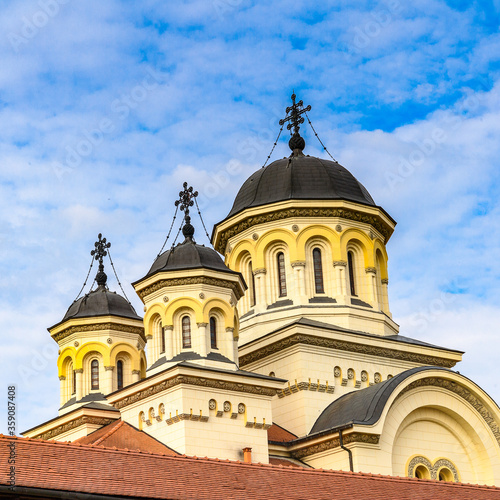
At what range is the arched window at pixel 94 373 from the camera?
3297 centimetres

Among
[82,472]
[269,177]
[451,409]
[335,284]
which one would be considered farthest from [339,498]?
[269,177]

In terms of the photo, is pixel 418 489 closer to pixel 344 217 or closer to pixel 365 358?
pixel 365 358

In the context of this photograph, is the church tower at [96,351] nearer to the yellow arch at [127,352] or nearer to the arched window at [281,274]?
the yellow arch at [127,352]

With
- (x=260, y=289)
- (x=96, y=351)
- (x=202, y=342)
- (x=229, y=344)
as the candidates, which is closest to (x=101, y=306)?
(x=96, y=351)

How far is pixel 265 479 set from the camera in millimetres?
18203

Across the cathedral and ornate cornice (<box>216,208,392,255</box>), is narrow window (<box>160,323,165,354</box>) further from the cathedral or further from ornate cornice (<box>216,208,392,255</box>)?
ornate cornice (<box>216,208,392,255</box>)

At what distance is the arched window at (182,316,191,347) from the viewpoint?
26.6 m

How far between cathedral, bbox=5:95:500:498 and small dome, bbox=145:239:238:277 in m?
0.06

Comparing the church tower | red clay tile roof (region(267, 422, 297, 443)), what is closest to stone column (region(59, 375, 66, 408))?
the church tower

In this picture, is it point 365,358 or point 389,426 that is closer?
point 389,426

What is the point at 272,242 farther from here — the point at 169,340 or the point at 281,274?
the point at 169,340

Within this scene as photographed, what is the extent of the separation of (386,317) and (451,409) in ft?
17.1

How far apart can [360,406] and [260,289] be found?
258 inches

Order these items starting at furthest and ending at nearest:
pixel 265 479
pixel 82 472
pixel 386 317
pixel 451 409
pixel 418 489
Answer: pixel 386 317 → pixel 451 409 → pixel 418 489 → pixel 265 479 → pixel 82 472
